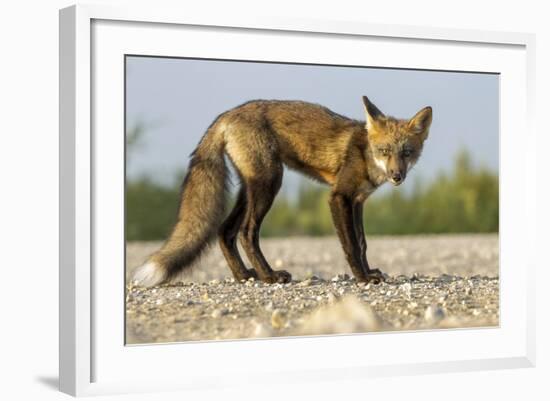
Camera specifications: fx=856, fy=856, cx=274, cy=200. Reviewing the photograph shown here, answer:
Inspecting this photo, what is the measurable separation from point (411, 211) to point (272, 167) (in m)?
8.64

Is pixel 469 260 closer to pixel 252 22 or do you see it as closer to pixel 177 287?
pixel 177 287

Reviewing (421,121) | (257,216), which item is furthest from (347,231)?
(421,121)

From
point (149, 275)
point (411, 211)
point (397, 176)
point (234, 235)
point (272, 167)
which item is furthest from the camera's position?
point (411, 211)

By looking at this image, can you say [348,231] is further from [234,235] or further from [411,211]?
[411,211]

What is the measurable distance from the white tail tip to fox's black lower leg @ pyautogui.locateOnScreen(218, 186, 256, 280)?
72 cm

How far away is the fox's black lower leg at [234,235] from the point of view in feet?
26.1

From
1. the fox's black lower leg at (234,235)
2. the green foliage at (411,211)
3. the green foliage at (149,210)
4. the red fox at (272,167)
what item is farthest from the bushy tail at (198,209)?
the green foliage at (411,211)

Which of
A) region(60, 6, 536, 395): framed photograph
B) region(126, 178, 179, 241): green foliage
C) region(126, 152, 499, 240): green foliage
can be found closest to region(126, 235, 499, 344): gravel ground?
region(60, 6, 536, 395): framed photograph

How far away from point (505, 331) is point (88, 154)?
13.3ft

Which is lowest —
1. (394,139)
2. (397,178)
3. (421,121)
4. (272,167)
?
(397,178)

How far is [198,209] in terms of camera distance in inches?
305

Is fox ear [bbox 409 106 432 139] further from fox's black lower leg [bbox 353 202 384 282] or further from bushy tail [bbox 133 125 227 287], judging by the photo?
bushy tail [bbox 133 125 227 287]

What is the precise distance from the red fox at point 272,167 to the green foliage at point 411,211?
510 centimetres

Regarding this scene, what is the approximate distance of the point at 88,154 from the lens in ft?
19.9
